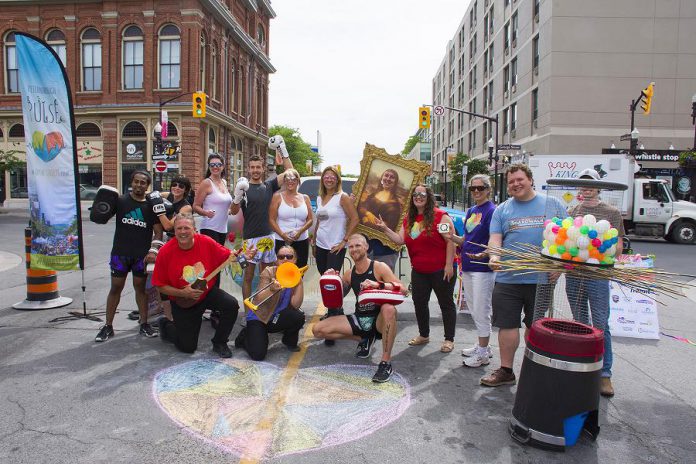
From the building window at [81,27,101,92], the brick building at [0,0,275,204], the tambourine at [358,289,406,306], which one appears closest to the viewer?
the tambourine at [358,289,406,306]

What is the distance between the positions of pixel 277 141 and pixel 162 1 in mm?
28758

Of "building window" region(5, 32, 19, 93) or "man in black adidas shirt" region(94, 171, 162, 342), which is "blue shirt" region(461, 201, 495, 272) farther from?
"building window" region(5, 32, 19, 93)

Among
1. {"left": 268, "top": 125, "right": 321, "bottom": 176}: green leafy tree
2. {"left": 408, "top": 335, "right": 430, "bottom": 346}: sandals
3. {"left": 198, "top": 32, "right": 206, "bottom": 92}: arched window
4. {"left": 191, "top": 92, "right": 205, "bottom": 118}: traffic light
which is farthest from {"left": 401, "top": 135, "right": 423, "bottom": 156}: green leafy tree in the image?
{"left": 408, "top": 335, "right": 430, "bottom": 346}: sandals

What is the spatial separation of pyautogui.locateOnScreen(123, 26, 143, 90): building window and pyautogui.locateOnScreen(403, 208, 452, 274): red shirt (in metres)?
30.7

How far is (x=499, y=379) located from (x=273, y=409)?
6.27ft

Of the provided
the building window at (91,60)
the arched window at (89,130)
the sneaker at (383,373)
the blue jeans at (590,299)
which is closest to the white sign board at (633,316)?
the blue jeans at (590,299)

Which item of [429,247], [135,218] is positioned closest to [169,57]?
[135,218]

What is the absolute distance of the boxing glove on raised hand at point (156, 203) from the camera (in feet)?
17.4

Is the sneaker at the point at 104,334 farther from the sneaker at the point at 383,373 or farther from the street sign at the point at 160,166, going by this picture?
the street sign at the point at 160,166

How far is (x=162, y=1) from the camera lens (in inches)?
1191

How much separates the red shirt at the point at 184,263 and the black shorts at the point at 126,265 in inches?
20.8

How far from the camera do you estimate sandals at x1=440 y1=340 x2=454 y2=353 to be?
5.09 metres

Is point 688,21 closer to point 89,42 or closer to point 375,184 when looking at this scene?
point 375,184

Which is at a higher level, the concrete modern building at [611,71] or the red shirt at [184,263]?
the concrete modern building at [611,71]
